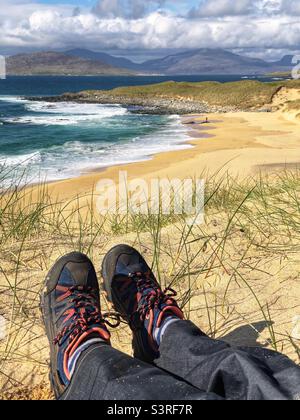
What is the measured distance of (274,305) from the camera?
2.05 meters

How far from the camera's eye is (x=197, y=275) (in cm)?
232

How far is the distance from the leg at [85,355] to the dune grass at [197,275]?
0.16 meters

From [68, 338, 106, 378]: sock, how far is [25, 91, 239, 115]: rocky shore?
1216 inches

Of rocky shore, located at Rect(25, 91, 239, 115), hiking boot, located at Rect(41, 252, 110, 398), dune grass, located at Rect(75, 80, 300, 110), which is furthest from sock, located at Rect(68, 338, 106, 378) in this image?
dune grass, located at Rect(75, 80, 300, 110)

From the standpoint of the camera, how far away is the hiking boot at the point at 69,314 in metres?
1.53

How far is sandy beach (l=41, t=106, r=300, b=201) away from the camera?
35.0 feet

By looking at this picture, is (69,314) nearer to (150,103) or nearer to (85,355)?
(85,355)

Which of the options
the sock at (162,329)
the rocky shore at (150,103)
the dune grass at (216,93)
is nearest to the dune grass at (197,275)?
the sock at (162,329)

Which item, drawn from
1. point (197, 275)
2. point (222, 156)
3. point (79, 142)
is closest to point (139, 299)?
point (197, 275)

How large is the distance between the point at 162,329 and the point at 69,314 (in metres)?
0.40

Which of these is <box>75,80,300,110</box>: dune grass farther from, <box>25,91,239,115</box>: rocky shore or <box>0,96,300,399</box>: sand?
<box>0,96,300,399</box>: sand
